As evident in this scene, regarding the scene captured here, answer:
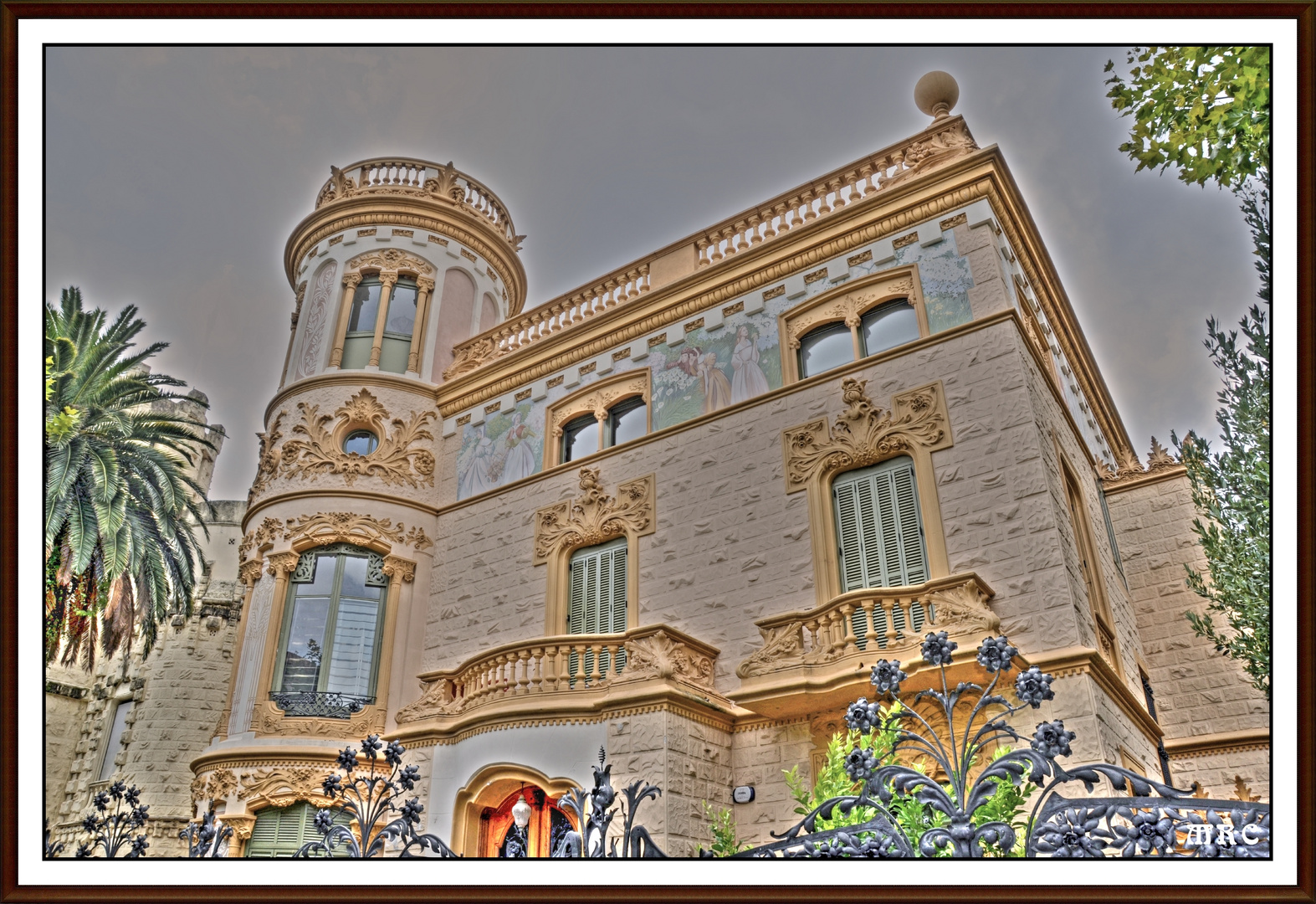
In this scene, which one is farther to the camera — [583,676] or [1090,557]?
[1090,557]

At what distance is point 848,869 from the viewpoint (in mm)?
3754

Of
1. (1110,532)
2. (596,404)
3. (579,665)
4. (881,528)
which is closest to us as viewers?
(579,665)

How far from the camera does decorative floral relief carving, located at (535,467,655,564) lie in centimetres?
1520

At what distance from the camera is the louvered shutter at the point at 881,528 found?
12453 millimetres

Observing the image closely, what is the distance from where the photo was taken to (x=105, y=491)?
15.7 m

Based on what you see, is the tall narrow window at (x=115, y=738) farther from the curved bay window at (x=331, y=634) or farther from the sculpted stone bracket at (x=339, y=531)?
the sculpted stone bracket at (x=339, y=531)

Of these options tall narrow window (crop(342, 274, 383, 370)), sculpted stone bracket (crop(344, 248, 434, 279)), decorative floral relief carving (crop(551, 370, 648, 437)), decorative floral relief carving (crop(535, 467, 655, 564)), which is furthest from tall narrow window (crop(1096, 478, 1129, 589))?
tall narrow window (crop(342, 274, 383, 370))

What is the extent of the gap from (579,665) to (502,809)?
2663 millimetres

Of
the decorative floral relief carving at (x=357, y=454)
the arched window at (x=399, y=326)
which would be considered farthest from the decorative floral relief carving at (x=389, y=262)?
the decorative floral relief carving at (x=357, y=454)

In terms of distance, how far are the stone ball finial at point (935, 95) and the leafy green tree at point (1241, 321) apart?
6400 mm

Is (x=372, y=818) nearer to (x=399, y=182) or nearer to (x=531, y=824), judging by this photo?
(x=531, y=824)

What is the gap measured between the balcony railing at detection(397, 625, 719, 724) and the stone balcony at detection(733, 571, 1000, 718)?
39.3 inches

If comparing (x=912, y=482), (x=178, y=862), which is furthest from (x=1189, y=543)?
(x=178, y=862)

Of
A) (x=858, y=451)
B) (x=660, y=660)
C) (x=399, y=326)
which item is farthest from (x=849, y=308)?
(x=399, y=326)
